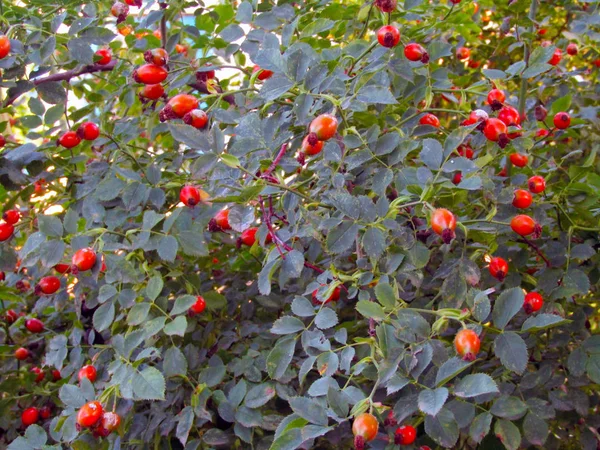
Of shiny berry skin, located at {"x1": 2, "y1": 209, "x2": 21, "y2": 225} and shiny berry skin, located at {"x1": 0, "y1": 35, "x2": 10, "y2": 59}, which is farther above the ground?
shiny berry skin, located at {"x1": 0, "y1": 35, "x2": 10, "y2": 59}

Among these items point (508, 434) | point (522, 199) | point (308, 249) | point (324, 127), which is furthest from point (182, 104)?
point (508, 434)

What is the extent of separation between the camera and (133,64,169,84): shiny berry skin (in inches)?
50.3

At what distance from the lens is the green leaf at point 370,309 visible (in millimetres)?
902

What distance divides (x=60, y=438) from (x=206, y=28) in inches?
40.6

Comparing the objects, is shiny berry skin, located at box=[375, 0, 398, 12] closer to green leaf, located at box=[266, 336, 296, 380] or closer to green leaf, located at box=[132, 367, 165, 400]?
green leaf, located at box=[266, 336, 296, 380]

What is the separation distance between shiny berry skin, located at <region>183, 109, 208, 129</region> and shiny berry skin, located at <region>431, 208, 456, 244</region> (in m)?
0.46

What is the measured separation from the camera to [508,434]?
1.03m

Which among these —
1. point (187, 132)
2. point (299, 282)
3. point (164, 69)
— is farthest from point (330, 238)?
point (164, 69)

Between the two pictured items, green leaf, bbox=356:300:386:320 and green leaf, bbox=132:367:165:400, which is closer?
green leaf, bbox=356:300:386:320

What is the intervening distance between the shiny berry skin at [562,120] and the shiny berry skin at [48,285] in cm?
122

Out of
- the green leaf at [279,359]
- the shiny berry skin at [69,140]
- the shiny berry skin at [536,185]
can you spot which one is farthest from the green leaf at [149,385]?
the shiny berry skin at [536,185]

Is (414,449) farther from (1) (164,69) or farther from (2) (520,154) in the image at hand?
(1) (164,69)

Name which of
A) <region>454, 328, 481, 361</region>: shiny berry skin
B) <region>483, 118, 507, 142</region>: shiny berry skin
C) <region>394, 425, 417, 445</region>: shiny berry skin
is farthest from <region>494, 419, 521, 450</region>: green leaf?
<region>483, 118, 507, 142</region>: shiny berry skin

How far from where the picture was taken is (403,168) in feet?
3.63
